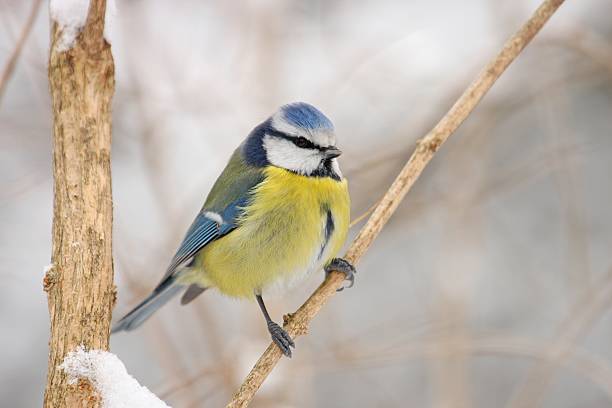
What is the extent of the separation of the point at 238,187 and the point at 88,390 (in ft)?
3.63

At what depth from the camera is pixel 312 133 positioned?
220cm

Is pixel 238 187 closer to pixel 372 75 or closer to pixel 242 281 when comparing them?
pixel 242 281

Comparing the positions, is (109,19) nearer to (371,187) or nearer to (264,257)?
(264,257)

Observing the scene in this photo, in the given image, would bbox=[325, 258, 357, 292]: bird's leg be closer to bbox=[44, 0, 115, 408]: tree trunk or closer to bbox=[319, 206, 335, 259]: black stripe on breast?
bbox=[319, 206, 335, 259]: black stripe on breast

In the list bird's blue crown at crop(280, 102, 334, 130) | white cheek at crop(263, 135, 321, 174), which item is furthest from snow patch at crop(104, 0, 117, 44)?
white cheek at crop(263, 135, 321, 174)

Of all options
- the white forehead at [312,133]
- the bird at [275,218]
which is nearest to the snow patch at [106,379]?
the bird at [275,218]

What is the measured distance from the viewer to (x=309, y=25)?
4223mm

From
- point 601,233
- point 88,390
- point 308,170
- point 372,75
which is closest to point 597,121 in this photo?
point 601,233

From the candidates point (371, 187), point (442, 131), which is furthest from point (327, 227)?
point (371, 187)

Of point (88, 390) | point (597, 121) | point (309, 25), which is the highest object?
point (309, 25)

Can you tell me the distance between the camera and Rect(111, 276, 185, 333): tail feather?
2.33m

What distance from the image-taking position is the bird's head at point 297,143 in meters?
2.19

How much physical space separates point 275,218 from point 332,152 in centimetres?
27

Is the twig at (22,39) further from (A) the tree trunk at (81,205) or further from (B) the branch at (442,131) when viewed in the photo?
(B) the branch at (442,131)
